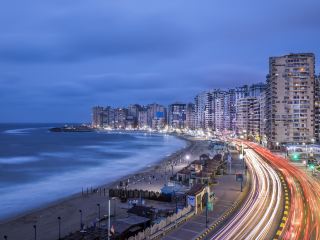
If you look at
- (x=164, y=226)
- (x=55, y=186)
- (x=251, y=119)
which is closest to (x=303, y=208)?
(x=164, y=226)

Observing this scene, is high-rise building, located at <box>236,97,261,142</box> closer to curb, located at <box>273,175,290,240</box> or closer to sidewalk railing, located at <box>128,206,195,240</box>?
curb, located at <box>273,175,290,240</box>

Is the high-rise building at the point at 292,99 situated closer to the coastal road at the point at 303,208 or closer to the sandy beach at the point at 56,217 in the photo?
the coastal road at the point at 303,208

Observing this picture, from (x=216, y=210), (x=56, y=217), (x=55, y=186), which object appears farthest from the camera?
(x=55, y=186)

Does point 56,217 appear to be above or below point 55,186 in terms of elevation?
above

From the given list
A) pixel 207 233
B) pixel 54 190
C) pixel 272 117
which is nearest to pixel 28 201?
pixel 54 190

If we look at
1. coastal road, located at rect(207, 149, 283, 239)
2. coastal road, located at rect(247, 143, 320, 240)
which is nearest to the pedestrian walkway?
coastal road, located at rect(207, 149, 283, 239)

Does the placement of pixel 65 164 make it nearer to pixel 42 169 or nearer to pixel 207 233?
pixel 42 169

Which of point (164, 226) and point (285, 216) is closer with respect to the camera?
point (164, 226)

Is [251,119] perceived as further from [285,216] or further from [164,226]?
[164,226]
